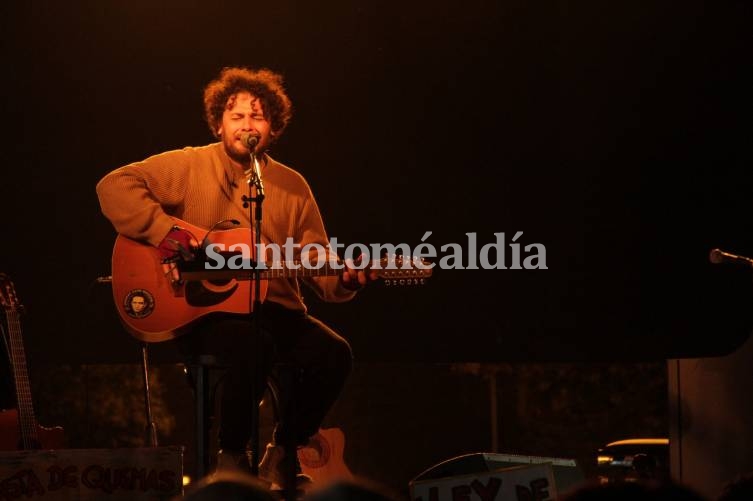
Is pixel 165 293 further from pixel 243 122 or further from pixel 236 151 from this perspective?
pixel 243 122

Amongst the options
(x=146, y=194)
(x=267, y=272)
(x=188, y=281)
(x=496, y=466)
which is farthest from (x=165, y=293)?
(x=496, y=466)

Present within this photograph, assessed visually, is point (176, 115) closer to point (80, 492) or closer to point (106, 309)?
point (106, 309)

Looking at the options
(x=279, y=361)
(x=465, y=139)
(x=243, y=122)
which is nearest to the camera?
(x=279, y=361)

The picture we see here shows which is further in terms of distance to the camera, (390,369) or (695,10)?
(390,369)

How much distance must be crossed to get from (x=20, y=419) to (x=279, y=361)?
1154 mm

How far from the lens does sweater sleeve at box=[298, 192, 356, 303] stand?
557 cm

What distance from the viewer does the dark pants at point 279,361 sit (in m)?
4.63

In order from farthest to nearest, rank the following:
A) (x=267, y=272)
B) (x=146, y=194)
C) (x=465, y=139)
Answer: (x=465, y=139)
(x=146, y=194)
(x=267, y=272)

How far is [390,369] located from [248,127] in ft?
8.05

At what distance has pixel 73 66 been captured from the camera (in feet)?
19.1

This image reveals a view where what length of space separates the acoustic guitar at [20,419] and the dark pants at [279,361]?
716 millimetres

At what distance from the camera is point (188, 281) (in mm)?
4906

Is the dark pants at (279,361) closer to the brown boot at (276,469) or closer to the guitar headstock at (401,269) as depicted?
the brown boot at (276,469)

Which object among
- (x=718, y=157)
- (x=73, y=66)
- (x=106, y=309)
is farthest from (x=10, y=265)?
(x=718, y=157)
